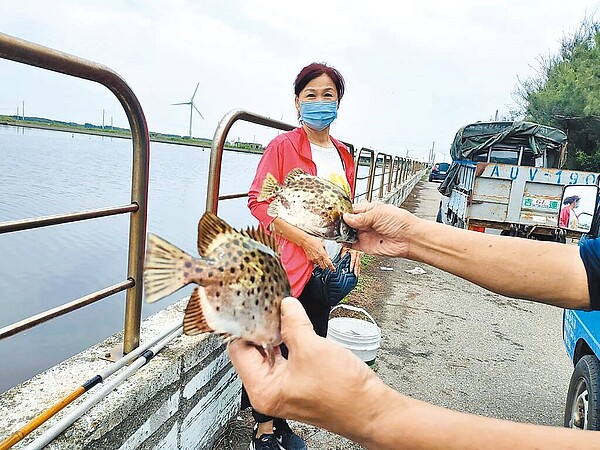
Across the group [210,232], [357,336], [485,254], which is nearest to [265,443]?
[357,336]

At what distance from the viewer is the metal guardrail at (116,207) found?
137 centimetres

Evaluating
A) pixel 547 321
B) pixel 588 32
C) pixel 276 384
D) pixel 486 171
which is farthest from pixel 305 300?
pixel 588 32

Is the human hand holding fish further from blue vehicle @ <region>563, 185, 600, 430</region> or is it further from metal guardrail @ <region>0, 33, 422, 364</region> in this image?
blue vehicle @ <region>563, 185, 600, 430</region>

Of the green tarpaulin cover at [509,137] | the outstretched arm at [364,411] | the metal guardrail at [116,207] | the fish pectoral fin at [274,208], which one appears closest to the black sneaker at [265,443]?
the metal guardrail at [116,207]

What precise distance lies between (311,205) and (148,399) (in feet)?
3.16

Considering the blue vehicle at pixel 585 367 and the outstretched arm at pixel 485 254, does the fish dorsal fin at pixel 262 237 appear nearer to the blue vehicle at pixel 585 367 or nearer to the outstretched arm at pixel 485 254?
the outstretched arm at pixel 485 254

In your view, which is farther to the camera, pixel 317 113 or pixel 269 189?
pixel 317 113

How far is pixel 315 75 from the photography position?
2668mm

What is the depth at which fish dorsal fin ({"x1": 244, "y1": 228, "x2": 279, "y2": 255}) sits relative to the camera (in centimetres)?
126

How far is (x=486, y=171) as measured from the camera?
8289 millimetres

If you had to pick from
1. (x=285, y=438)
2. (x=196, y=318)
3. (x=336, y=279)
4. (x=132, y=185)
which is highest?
(x=132, y=185)

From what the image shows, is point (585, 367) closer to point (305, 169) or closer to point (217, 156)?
point (305, 169)

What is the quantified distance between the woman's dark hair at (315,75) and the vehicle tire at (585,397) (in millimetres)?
1992

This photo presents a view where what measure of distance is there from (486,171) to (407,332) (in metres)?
4.43
